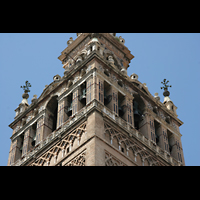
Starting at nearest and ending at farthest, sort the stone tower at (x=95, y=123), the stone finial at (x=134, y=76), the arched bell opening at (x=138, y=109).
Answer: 1. the stone tower at (x=95, y=123)
2. the arched bell opening at (x=138, y=109)
3. the stone finial at (x=134, y=76)

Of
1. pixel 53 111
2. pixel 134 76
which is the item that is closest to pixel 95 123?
pixel 53 111

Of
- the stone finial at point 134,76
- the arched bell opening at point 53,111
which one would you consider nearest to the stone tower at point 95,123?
the arched bell opening at point 53,111

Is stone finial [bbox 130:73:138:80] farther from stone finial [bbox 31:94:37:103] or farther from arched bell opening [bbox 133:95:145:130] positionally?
stone finial [bbox 31:94:37:103]

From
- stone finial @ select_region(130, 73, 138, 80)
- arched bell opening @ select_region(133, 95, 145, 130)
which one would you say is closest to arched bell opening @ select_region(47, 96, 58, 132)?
arched bell opening @ select_region(133, 95, 145, 130)

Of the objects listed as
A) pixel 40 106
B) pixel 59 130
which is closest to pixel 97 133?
pixel 59 130

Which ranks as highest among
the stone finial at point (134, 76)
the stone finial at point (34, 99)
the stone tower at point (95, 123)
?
the stone finial at point (134, 76)

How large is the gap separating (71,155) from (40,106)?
10699 mm

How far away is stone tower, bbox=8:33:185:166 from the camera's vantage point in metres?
37.6

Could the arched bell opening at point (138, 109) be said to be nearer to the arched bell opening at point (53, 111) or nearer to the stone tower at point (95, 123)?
the stone tower at point (95, 123)

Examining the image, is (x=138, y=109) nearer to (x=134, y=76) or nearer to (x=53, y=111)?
(x=134, y=76)

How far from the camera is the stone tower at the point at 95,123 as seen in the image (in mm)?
37625

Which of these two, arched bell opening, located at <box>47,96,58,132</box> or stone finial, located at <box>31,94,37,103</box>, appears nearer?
arched bell opening, located at <box>47,96,58,132</box>
